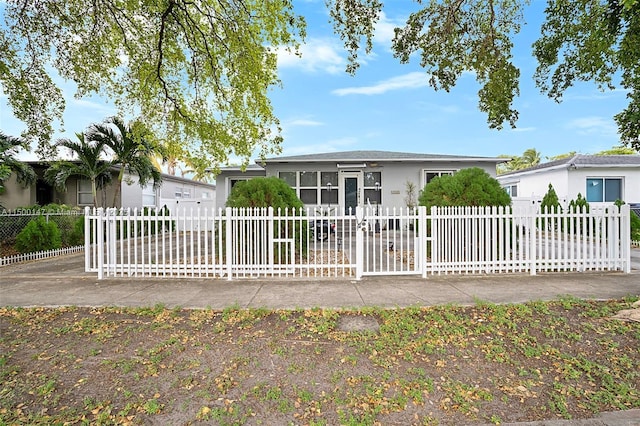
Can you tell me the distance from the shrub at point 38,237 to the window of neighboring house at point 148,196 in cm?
Result: 976

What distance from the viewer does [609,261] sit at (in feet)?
22.8

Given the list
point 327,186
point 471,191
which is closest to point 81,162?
point 327,186

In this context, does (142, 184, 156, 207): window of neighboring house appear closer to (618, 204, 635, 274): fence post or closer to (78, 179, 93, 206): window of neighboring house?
(78, 179, 93, 206): window of neighboring house

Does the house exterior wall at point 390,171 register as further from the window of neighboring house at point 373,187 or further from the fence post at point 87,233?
the fence post at point 87,233

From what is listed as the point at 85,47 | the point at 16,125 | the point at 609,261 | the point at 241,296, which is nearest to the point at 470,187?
the point at 609,261

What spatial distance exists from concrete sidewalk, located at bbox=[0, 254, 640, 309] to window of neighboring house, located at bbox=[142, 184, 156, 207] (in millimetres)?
13408

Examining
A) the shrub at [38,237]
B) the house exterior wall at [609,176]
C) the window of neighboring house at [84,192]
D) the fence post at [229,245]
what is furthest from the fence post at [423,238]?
the window of neighboring house at [84,192]

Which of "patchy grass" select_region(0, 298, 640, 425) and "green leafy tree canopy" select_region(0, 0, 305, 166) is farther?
"green leafy tree canopy" select_region(0, 0, 305, 166)

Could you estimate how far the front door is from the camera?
15.3 meters

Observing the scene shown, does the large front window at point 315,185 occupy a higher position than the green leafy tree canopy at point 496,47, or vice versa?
the green leafy tree canopy at point 496,47

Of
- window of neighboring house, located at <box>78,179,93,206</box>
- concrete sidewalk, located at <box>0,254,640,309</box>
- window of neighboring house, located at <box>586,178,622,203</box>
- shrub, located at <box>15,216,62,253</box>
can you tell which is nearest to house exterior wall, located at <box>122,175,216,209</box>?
window of neighboring house, located at <box>78,179,93,206</box>

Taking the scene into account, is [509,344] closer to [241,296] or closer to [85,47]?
[241,296]

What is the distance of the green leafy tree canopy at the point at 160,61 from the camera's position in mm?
7449

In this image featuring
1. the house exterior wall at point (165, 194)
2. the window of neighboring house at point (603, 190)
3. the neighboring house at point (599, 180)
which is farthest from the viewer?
the house exterior wall at point (165, 194)
